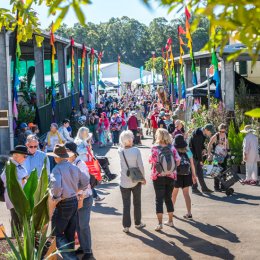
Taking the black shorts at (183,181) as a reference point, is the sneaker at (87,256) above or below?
below

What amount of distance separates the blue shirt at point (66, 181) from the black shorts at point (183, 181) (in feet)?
10.8

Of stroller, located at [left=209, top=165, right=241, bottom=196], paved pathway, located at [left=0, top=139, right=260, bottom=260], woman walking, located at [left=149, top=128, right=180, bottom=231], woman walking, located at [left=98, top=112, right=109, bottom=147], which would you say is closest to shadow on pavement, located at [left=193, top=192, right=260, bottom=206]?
paved pathway, located at [left=0, top=139, right=260, bottom=260]

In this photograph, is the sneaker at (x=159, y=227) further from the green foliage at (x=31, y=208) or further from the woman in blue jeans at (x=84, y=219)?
the green foliage at (x=31, y=208)

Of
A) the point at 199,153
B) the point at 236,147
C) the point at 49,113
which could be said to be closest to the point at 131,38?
the point at 49,113

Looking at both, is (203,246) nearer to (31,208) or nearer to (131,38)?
(31,208)

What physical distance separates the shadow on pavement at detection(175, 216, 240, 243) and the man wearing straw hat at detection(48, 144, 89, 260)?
2542 mm

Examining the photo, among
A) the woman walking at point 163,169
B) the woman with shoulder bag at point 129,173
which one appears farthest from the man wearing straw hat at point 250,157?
the woman with shoulder bag at point 129,173

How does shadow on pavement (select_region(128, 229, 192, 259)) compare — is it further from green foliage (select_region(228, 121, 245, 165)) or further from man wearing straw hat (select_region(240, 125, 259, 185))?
green foliage (select_region(228, 121, 245, 165))

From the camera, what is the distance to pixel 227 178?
13.6m

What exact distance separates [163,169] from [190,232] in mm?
1049

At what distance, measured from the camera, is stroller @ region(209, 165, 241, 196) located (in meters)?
13.4

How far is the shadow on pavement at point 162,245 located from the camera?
29.4ft

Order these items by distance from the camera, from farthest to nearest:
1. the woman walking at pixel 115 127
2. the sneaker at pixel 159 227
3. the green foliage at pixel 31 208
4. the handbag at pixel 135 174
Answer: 1. the woman walking at pixel 115 127
2. the sneaker at pixel 159 227
3. the handbag at pixel 135 174
4. the green foliage at pixel 31 208

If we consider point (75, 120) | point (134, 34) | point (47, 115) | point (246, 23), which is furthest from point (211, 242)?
point (134, 34)
